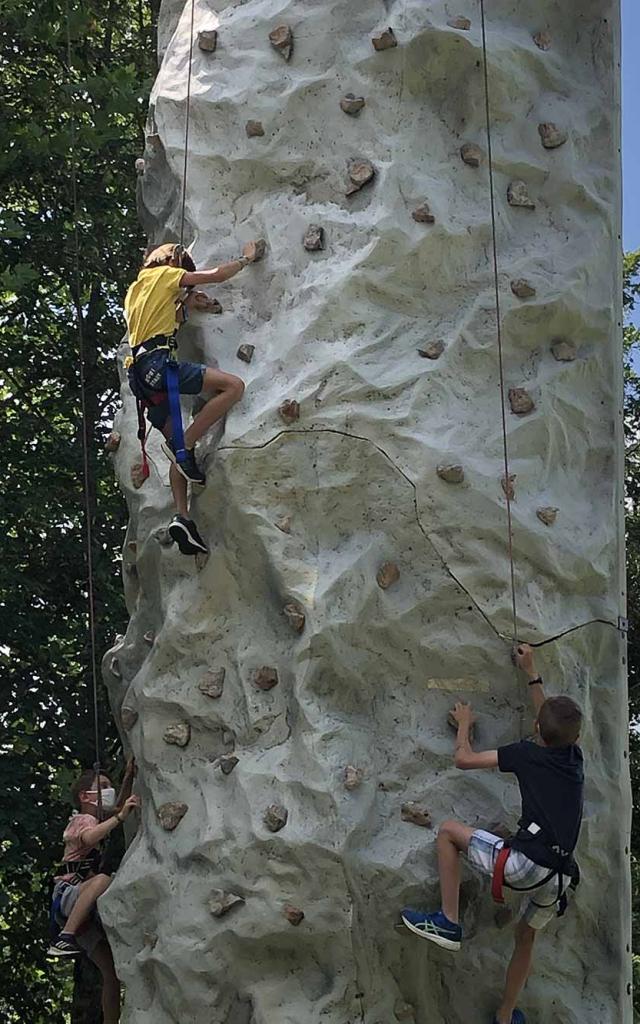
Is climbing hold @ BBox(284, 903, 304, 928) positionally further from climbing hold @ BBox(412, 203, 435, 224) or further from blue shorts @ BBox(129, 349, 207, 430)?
climbing hold @ BBox(412, 203, 435, 224)

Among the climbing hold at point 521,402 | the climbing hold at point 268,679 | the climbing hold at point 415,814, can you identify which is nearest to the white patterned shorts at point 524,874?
the climbing hold at point 415,814

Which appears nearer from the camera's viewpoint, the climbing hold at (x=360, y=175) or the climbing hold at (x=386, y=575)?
the climbing hold at (x=386, y=575)

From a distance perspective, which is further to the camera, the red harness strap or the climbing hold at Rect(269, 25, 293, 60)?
the climbing hold at Rect(269, 25, 293, 60)

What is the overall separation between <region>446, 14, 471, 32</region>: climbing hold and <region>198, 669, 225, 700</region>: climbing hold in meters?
3.04

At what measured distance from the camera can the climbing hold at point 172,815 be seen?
621cm

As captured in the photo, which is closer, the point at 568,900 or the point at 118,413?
the point at 568,900

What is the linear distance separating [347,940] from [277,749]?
80 cm

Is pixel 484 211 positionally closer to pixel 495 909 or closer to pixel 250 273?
pixel 250 273

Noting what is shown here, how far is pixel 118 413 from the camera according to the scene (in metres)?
7.23

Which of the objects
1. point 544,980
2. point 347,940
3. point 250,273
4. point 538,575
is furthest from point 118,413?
point 544,980

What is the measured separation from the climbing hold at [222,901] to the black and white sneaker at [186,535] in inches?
56.0

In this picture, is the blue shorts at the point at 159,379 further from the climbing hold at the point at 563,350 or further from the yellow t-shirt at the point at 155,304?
the climbing hold at the point at 563,350

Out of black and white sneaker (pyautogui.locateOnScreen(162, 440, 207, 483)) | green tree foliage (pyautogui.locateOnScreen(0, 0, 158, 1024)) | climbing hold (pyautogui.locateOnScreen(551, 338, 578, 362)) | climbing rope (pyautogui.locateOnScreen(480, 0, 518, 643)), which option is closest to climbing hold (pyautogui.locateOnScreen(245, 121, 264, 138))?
climbing rope (pyautogui.locateOnScreen(480, 0, 518, 643))

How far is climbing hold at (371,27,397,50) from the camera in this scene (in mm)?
6566
